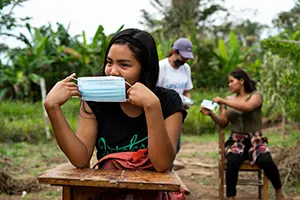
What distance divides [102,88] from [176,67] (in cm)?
337

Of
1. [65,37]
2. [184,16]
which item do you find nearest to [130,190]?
[65,37]

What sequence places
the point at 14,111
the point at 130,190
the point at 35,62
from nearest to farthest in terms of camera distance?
the point at 130,190 → the point at 14,111 → the point at 35,62

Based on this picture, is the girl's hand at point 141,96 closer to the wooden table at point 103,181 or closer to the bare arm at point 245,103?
the wooden table at point 103,181

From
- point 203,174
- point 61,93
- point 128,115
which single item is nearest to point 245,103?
point 203,174

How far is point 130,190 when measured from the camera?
1941 mm

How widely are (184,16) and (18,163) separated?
1902cm

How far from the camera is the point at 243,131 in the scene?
195 inches

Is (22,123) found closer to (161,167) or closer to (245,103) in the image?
(245,103)

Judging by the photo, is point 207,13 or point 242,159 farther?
point 207,13

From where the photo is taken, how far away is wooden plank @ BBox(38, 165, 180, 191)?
1.75 metres

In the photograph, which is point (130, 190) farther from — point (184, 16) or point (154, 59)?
point (184, 16)

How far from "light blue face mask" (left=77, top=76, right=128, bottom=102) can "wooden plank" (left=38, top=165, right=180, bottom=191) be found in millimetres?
328

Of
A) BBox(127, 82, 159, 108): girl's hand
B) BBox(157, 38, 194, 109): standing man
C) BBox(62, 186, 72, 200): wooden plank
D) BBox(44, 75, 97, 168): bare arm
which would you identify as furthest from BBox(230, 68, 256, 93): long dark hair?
BBox(62, 186, 72, 200): wooden plank

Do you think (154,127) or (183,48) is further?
(183,48)
